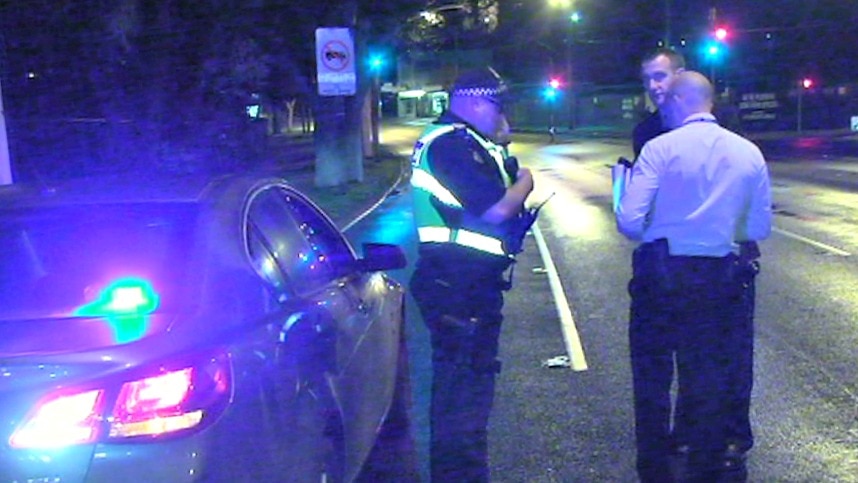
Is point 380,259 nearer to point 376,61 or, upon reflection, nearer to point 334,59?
point 334,59

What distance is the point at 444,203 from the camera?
4707mm

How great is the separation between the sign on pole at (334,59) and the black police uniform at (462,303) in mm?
17512

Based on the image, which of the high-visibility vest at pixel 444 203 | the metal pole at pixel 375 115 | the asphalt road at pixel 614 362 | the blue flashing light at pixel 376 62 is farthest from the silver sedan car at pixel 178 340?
the metal pole at pixel 375 115

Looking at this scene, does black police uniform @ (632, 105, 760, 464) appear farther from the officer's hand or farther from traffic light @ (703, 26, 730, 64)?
traffic light @ (703, 26, 730, 64)

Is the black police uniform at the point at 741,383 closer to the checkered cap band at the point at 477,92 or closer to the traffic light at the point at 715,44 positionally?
the checkered cap band at the point at 477,92

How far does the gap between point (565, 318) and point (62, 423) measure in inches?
284

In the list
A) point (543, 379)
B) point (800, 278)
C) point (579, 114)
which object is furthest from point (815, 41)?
point (543, 379)

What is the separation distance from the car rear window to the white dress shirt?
189 cm

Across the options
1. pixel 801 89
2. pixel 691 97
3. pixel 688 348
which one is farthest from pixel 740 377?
pixel 801 89

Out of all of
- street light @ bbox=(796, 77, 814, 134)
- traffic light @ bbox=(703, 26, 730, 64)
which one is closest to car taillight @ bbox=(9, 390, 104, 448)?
traffic light @ bbox=(703, 26, 730, 64)

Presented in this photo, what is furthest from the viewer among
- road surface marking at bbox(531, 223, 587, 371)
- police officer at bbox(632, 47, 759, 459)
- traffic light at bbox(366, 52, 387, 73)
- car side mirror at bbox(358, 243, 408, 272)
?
traffic light at bbox(366, 52, 387, 73)

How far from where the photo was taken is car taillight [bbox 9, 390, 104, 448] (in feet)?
9.48

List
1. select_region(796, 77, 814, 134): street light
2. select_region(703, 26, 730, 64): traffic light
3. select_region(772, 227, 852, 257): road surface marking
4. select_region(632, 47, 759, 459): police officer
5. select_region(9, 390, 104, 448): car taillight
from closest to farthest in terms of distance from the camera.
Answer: select_region(9, 390, 104, 448): car taillight, select_region(632, 47, 759, 459): police officer, select_region(772, 227, 852, 257): road surface marking, select_region(703, 26, 730, 64): traffic light, select_region(796, 77, 814, 134): street light

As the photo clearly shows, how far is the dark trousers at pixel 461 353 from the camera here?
15.5ft
